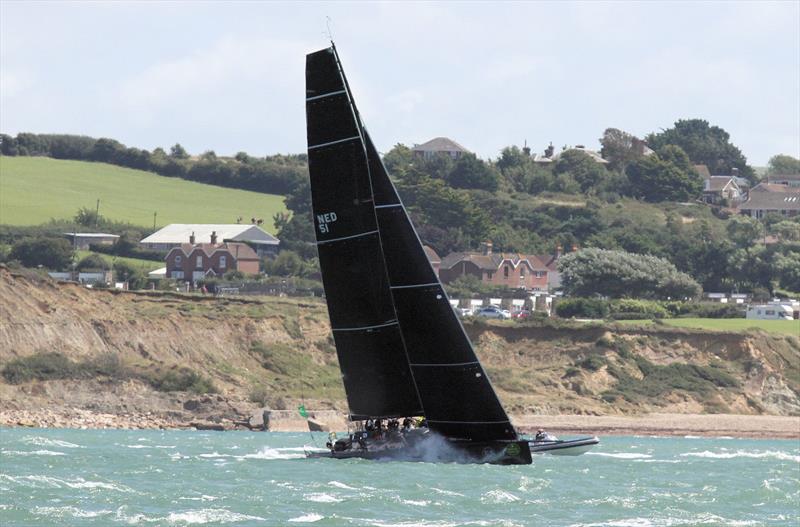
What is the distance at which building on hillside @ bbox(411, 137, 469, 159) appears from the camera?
173 m

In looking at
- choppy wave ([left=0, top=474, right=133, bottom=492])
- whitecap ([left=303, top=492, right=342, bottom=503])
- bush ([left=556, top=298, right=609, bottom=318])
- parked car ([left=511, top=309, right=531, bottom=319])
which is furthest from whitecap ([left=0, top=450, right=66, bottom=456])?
bush ([left=556, top=298, right=609, bottom=318])

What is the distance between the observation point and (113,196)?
14312 cm

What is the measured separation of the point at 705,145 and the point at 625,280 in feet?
272

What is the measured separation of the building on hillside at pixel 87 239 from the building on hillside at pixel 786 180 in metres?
83.8

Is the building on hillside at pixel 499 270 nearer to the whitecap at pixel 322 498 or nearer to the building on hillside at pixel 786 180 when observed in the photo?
the building on hillside at pixel 786 180

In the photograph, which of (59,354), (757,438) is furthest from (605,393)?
(59,354)

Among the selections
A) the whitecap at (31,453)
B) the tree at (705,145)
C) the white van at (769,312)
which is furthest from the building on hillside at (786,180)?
the whitecap at (31,453)

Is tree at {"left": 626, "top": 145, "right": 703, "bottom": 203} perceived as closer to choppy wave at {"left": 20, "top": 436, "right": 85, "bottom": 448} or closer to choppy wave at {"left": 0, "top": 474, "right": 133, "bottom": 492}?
choppy wave at {"left": 20, "top": 436, "right": 85, "bottom": 448}

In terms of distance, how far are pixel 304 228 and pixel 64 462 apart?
272 ft

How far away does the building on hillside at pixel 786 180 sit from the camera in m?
182

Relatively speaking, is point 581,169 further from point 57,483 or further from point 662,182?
point 57,483

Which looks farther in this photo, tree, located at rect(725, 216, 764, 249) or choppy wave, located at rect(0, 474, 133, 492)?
tree, located at rect(725, 216, 764, 249)

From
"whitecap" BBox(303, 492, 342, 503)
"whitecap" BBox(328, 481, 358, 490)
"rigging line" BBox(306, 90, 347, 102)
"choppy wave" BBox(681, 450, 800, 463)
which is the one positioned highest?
"rigging line" BBox(306, 90, 347, 102)

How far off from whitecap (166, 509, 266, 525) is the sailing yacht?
9.24 meters
